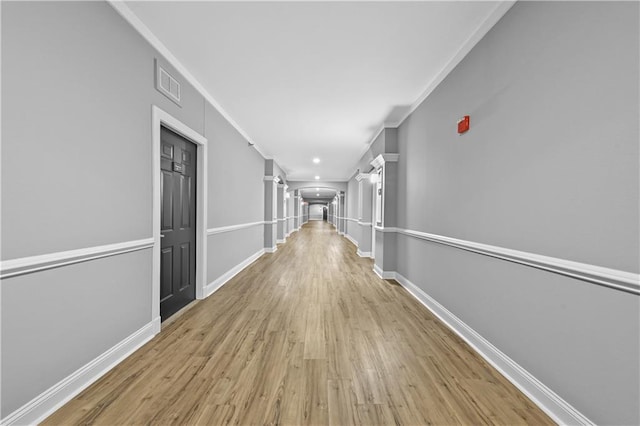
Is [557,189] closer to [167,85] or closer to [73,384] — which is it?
[73,384]

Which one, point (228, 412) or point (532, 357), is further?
point (532, 357)

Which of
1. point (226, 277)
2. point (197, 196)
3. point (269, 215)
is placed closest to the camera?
point (197, 196)

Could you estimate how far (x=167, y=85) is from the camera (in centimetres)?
267

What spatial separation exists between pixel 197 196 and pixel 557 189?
11.8ft

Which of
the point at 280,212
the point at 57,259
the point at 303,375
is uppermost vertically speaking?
the point at 280,212

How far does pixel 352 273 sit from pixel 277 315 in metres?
2.47

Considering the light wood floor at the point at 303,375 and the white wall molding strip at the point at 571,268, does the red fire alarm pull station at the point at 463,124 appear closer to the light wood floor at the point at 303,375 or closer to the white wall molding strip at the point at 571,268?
the white wall molding strip at the point at 571,268

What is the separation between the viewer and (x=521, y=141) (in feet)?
5.96

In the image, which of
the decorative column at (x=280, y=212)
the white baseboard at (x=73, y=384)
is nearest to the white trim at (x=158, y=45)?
the white baseboard at (x=73, y=384)

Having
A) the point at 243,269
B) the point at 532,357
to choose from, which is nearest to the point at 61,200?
the point at 532,357

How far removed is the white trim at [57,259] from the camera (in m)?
1.35

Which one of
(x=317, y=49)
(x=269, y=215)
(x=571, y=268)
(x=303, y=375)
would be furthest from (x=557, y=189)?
(x=269, y=215)

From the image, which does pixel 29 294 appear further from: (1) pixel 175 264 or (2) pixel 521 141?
(2) pixel 521 141

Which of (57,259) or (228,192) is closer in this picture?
(57,259)
